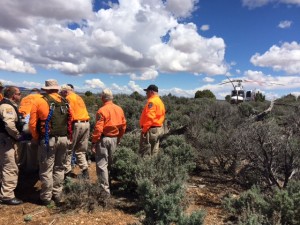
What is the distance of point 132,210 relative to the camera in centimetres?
583

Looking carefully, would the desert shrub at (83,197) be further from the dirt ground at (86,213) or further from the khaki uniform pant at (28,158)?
the khaki uniform pant at (28,158)

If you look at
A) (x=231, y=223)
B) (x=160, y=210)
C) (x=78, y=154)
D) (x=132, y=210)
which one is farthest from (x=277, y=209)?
(x=78, y=154)

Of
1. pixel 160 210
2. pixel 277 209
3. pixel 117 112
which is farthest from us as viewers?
pixel 117 112

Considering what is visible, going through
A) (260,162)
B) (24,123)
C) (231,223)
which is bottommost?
(231,223)

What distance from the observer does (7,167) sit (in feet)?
19.6

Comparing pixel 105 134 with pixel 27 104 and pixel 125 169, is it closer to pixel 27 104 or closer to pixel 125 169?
pixel 125 169

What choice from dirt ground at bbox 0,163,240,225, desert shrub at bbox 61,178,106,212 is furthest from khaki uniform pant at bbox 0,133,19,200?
desert shrub at bbox 61,178,106,212

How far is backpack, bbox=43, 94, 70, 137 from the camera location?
5.61 metres

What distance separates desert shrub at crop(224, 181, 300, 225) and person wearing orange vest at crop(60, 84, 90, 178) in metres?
3.04

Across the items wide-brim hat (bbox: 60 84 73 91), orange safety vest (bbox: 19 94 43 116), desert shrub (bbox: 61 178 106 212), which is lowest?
desert shrub (bbox: 61 178 106 212)

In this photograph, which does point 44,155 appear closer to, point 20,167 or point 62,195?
point 62,195

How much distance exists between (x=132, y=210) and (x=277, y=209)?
7.27ft

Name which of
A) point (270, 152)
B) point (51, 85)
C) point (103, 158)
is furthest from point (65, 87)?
point (270, 152)

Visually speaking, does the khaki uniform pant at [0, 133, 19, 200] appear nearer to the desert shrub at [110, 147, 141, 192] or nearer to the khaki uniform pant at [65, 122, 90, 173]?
the khaki uniform pant at [65, 122, 90, 173]
